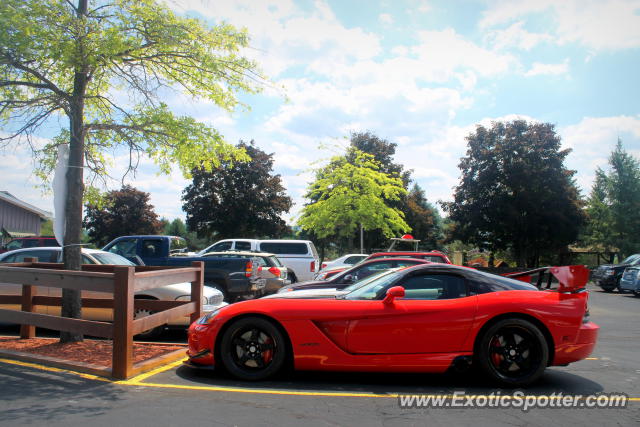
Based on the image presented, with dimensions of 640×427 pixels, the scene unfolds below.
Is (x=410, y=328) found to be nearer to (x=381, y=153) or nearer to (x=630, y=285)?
(x=630, y=285)

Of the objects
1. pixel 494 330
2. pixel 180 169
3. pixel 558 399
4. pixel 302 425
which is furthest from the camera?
pixel 180 169

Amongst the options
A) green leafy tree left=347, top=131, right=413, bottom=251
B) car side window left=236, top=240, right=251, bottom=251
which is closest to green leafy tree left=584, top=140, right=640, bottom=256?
green leafy tree left=347, top=131, right=413, bottom=251

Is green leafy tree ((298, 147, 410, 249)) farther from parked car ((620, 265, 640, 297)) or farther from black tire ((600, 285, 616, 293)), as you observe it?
parked car ((620, 265, 640, 297))

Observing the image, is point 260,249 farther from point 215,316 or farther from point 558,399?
point 558,399

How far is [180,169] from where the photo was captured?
8.28 metres

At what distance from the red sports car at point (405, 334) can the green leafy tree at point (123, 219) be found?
49.4 metres

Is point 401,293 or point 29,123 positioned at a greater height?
point 29,123

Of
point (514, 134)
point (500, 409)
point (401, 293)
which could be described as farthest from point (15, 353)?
point (514, 134)

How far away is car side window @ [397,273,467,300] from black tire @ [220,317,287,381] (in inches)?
59.6

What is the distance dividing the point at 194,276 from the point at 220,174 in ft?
127

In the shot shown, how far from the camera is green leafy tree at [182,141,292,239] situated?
44625 millimetres

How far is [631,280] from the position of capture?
19578mm

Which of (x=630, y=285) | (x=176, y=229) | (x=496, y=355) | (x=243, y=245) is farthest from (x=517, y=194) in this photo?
(x=176, y=229)

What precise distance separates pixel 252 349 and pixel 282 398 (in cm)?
75
